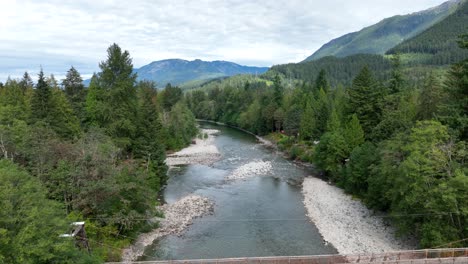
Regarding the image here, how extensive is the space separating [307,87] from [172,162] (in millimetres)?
41594

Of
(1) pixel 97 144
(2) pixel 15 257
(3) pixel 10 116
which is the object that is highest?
(3) pixel 10 116

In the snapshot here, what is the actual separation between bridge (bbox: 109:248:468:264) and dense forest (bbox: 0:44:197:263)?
6.04 meters

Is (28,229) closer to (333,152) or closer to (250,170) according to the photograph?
(333,152)

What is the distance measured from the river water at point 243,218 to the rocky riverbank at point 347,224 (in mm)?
1058

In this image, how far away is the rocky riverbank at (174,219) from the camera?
84.8ft

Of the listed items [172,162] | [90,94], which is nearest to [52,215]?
[90,94]

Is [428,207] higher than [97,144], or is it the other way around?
[97,144]

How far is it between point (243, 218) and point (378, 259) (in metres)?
14.6

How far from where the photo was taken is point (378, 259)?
66.3 feet

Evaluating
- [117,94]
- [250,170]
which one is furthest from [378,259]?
[250,170]

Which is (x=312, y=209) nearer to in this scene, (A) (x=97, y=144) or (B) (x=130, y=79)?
(A) (x=97, y=144)

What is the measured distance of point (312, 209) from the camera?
114 feet

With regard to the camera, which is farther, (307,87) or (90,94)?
(307,87)

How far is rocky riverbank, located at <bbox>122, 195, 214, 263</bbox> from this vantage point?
2584 centimetres
